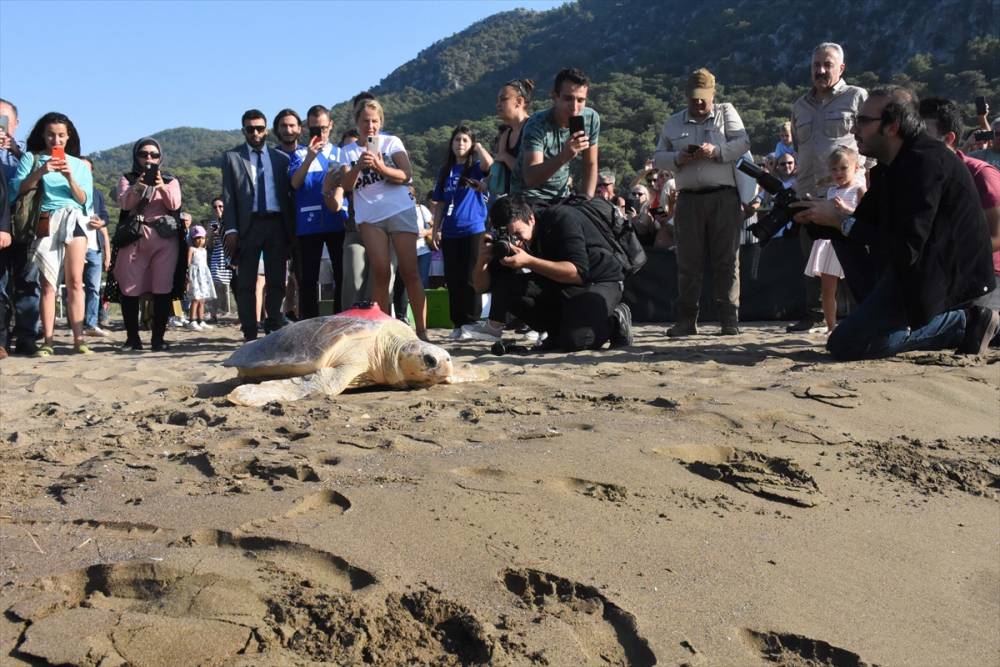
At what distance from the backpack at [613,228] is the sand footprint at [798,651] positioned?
3717mm

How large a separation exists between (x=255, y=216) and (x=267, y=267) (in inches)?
14.2

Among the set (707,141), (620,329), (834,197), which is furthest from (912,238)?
(707,141)

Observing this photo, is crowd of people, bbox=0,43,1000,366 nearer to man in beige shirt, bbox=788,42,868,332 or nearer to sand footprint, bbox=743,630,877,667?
man in beige shirt, bbox=788,42,868,332

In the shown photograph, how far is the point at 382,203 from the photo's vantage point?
5742mm

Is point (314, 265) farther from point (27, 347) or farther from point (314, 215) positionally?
point (27, 347)

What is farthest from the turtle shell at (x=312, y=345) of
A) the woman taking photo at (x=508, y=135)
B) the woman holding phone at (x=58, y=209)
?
the woman holding phone at (x=58, y=209)

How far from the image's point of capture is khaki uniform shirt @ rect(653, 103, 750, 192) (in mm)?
5879

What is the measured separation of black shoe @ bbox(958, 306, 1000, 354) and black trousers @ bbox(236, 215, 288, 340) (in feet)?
13.8

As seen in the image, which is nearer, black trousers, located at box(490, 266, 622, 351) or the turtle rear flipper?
the turtle rear flipper

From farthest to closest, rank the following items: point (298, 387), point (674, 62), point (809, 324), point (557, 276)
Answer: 1. point (674, 62)
2. point (809, 324)
3. point (557, 276)
4. point (298, 387)

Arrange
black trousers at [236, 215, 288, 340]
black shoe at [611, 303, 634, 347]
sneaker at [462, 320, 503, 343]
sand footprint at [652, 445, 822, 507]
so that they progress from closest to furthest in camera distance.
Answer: sand footprint at [652, 445, 822, 507] < black shoe at [611, 303, 634, 347] < sneaker at [462, 320, 503, 343] < black trousers at [236, 215, 288, 340]

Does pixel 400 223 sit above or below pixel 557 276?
above

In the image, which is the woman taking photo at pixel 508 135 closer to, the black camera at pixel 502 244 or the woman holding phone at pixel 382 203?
the woman holding phone at pixel 382 203

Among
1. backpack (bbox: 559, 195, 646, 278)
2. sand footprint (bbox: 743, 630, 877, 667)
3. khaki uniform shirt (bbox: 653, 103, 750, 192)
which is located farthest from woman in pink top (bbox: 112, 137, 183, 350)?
sand footprint (bbox: 743, 630, 877, 667)
